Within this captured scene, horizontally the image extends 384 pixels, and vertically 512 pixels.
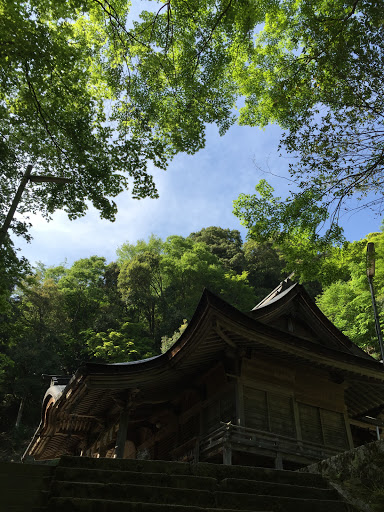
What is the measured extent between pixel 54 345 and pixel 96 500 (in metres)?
34.4

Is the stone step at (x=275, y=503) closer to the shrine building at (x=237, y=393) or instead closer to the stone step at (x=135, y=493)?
the stone step at (x=135, y=493)

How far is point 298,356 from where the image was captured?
10453 millimetres

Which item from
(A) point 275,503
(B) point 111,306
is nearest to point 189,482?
(A) point 275,503

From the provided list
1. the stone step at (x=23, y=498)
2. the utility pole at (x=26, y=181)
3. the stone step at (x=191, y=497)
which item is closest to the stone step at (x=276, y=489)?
the stone step at (x=191, y=497)

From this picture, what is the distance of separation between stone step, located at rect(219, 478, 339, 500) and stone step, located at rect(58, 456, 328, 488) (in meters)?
0.28

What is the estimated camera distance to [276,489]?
14.0ft

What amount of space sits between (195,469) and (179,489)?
57 cm

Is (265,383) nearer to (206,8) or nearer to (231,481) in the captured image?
(231,481)

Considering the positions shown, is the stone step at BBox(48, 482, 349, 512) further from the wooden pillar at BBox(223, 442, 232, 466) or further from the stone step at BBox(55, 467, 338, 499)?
the wooden pillar at BBox(223, 442, 232, 466)

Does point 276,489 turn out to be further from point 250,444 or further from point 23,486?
point 250,444


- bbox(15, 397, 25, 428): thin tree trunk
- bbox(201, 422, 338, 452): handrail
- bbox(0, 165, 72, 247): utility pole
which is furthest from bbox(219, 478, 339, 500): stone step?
bbox(15, 397, 25, 428): thin tree trunk

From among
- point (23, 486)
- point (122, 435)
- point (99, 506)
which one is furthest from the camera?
point (122, 435)

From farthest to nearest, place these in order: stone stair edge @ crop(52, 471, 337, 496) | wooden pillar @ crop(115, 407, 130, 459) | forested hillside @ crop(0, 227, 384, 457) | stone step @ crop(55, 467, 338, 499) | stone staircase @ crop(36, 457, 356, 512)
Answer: forested hillside @ crop(0, 227, 384, 457) < wooden pillar @ crop(115, 407, 130, 459) < stone step @ crop(55, 467, 338, 499) < stone stair edge @ crop(52, 471, 337, 496) < stone staircase @ crop(36, 457, 356, 512)

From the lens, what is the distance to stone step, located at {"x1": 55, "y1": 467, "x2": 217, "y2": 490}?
3949 millimetres
